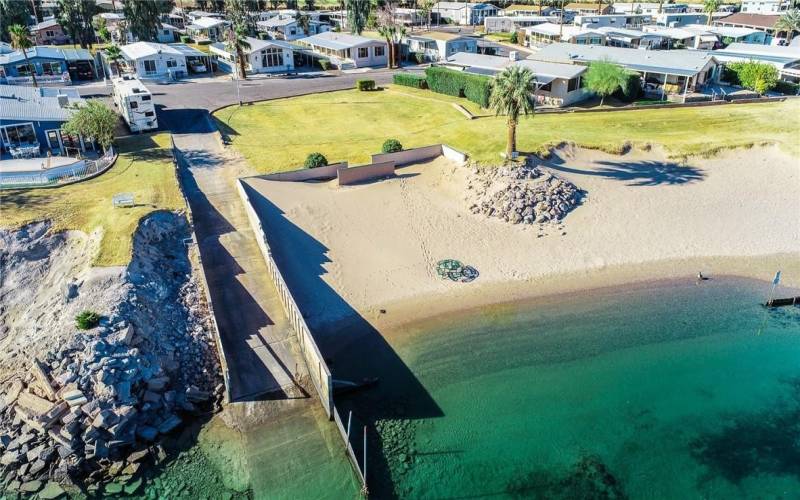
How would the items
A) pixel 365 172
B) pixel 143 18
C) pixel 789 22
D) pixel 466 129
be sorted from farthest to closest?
pixel 143 18 < pixel 789 22 < pixel 466 129 < pixel 365 172

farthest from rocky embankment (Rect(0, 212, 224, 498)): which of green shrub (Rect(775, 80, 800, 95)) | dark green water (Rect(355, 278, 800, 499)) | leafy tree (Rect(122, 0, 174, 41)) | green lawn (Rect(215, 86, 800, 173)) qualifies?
leafy tree (Rect(122, 0, 174, 41))

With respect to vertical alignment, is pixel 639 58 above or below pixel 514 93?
below

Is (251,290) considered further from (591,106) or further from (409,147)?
(591,106)

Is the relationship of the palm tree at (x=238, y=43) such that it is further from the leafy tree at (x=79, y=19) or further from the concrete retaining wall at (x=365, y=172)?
the concrete retaining wall at (x=365, y=172)

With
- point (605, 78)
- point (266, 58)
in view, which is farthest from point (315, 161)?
point (266, 58)

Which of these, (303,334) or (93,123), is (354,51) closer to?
(93,123)

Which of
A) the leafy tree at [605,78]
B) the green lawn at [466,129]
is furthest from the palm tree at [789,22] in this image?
the leafy tree at [605,78]

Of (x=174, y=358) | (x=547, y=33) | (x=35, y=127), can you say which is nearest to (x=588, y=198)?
(x=174, y=358)
